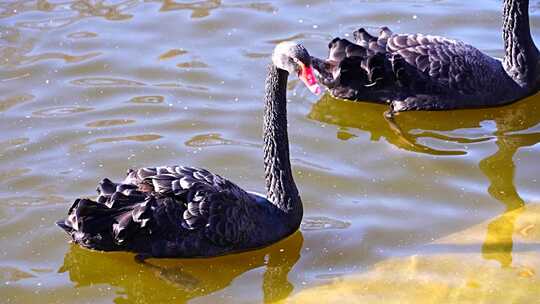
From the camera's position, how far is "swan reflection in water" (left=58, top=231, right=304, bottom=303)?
5.70m

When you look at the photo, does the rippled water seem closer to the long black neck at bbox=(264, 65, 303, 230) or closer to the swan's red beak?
the long black neck at bbox=(264, 65, 303, 230)

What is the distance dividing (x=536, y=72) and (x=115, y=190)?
12.5 ft

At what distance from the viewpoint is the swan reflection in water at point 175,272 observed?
570 cm

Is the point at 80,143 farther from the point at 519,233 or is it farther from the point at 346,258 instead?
the point at 519,233

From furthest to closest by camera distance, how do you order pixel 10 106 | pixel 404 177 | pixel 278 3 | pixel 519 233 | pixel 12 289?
pixel 278 3 < pixel 10 106 < pixel 404 177 < pixel 519 233 < pixel 12 289

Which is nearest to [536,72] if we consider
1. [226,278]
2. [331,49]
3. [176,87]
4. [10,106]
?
[331,49]

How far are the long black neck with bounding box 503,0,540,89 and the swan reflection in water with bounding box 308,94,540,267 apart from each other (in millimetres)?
203

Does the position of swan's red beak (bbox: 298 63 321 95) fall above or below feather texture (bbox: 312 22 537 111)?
above

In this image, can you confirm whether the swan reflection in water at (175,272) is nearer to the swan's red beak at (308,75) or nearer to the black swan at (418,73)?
the swan's red beak at (308,75)

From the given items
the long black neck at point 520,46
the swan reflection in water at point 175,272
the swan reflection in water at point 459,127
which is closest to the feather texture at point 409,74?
the swan reflection in water at point 459,127

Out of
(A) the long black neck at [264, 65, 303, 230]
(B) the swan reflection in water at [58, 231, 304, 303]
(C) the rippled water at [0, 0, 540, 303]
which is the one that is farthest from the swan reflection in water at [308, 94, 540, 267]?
(B) the swan reflection in water at [58, 231, 304, 303]

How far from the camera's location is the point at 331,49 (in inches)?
307

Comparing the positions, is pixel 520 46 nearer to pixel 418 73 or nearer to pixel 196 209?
pixel 418 73

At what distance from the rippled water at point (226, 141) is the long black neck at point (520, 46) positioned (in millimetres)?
212
